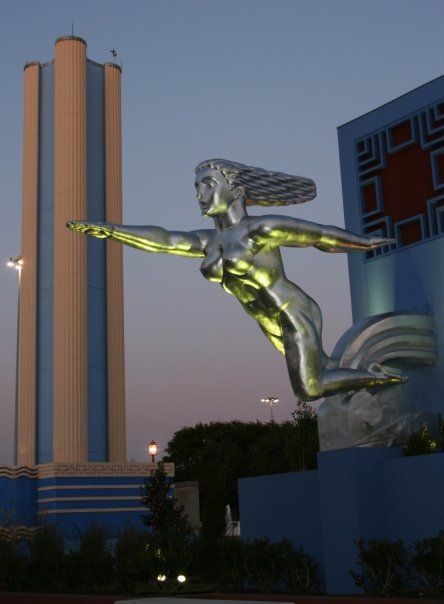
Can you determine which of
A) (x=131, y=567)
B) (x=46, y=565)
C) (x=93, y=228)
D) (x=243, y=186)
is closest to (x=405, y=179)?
(x=243, y=186)

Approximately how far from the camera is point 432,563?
10086mm

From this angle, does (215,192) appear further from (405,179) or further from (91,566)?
(91,566)

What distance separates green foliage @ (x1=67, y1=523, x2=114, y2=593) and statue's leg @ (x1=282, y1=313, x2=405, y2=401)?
14.2 ft

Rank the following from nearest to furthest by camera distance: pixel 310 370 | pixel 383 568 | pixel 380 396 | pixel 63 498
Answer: pixel 383 568, pixel 310 370, pixel 380 396, pixel 63 498

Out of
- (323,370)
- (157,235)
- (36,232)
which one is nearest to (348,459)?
(323,370)

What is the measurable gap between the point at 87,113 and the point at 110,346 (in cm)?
905

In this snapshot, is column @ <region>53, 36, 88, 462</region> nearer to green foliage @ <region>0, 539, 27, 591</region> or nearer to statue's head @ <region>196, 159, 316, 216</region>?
green foliage @ <region>0, 539, 27, 591</region>

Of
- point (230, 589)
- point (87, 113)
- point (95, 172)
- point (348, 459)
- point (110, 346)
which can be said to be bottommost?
point (230, 589)

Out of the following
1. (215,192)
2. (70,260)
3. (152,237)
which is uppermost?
(70,260)

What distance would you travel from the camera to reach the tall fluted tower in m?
32.6

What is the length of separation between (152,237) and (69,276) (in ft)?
71.1

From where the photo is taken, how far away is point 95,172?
35.1 m

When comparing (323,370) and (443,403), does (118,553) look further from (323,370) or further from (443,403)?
(443,403)

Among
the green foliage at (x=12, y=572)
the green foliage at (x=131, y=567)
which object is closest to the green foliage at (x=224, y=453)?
the green foliage at (x=12, y=572)
